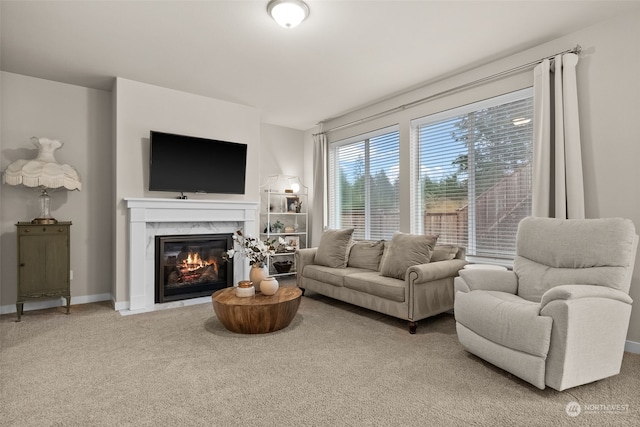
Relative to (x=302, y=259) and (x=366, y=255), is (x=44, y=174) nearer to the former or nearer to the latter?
(x=302, y=259)

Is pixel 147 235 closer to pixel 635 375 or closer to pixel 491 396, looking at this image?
pixel 491 396

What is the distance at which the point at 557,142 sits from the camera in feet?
9.78

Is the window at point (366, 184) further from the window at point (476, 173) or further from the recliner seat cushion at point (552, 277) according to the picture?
the recliner seat cushion at point (552, 277)

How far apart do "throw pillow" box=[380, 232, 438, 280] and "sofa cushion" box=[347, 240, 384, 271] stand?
50 cm

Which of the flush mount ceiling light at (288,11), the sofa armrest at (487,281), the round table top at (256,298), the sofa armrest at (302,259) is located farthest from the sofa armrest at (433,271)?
the flush mount ceiling light at (288,11)

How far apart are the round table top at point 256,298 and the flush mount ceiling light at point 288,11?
228 centimetres

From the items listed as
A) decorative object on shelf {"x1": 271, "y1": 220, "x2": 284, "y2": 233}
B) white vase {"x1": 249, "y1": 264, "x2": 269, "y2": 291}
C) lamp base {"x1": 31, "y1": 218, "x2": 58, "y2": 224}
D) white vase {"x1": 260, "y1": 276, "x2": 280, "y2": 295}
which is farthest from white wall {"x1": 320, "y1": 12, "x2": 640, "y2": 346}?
lamp base {"x1": 31, "y1": 218, "x2": 58, "y2": 224}

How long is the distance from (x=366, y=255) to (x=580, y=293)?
2.48m

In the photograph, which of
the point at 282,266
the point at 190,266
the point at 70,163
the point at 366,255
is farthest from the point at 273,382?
the point at 70,163

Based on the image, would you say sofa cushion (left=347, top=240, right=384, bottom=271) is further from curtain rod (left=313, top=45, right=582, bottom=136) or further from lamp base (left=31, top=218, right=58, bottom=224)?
lamp base (left=31, top=218, right=58, bottom=224)

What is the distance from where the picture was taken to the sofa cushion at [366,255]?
13.9 feet

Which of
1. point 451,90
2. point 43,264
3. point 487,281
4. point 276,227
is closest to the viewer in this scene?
point 487,281

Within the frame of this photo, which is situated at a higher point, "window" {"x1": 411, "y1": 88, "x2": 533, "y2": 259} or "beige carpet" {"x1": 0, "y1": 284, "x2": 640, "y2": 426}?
"window" {"x1": 411, "y1": 88, "x2": 533, "y2": 259}

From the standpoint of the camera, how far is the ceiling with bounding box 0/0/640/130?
8.87 ft
